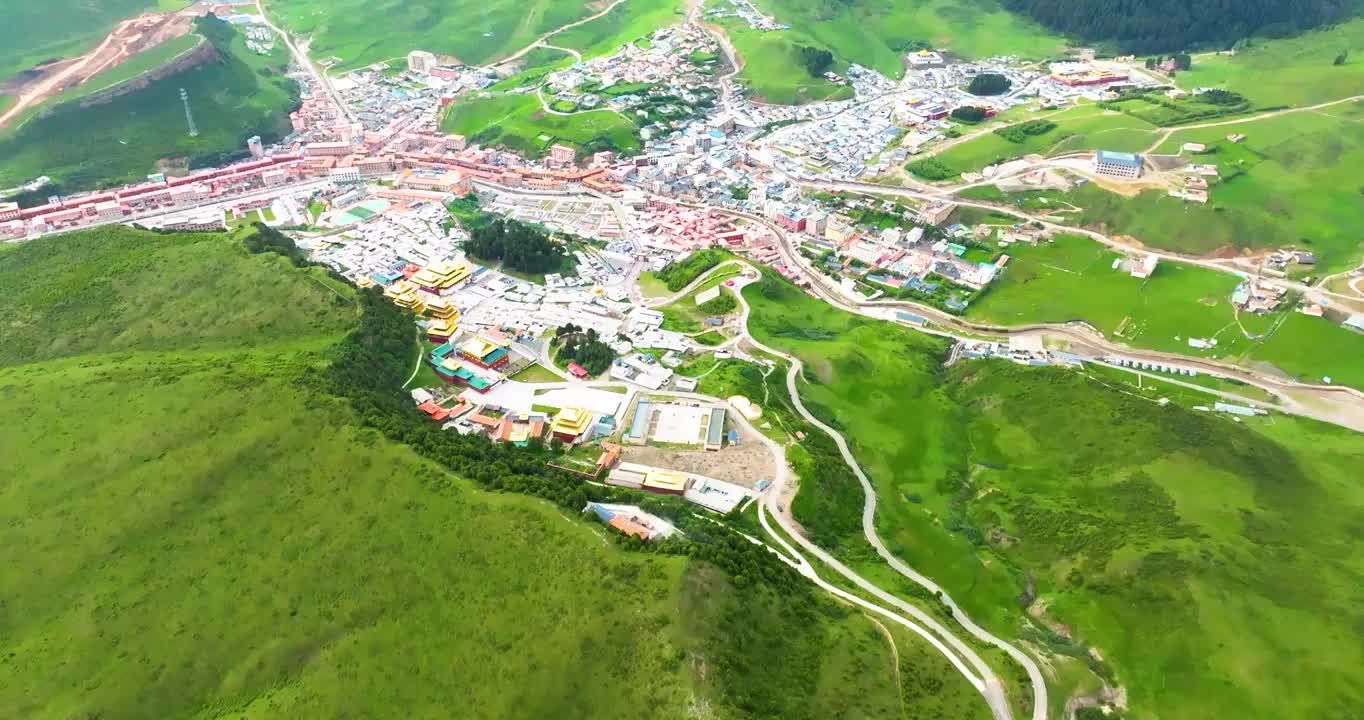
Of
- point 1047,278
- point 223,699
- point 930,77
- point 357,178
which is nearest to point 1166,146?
point 1047,278

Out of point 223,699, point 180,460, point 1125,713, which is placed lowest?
point 1125,713

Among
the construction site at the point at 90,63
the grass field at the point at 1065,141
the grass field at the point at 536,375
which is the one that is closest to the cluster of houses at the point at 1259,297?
the grass field at the point at 1065,141

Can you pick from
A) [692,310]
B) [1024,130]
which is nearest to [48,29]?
[692,310]

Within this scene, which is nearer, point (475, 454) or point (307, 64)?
point (475, 454)

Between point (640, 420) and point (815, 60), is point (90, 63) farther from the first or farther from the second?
point (815, 60)

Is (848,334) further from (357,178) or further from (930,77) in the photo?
(930,77)

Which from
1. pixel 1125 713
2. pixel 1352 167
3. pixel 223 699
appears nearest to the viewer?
pixel 223 699
